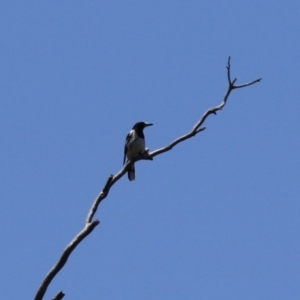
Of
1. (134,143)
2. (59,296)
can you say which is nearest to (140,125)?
(134,143)

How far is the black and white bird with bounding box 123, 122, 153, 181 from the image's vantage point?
1328 centimetres

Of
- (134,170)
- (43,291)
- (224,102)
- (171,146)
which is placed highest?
(134,170)

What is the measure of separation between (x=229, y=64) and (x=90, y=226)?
330 centimetres

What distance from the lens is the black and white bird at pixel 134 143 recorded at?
13283 millimetres

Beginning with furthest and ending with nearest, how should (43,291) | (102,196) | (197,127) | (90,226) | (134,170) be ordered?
(134,170) < (197,127) < (102,196) < (90,226) < (43,291)

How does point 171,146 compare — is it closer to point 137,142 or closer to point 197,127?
point 197,127

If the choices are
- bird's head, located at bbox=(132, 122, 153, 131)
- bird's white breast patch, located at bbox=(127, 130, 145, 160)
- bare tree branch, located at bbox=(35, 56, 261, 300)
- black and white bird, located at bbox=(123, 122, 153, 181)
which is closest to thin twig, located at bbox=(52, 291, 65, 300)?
bare tree branch, located at bbox=(35, 56, 261, 300)

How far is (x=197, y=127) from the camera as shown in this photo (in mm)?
8312

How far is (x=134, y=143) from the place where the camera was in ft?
44.4

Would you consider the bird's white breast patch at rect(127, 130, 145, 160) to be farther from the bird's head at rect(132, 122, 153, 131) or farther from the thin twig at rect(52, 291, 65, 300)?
the thin twig at rect(52, 291, 65, 300)

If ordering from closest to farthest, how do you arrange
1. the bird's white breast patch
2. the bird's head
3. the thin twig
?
the thin twig < the bird's white breast patch < the bird's head

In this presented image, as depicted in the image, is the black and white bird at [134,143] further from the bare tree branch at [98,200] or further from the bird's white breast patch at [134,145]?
the bare tree branch at [98,200]

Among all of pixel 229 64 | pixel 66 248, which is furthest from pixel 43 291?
pixel 229 64

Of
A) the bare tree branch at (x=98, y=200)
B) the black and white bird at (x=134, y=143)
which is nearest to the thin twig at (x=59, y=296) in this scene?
the bare tree branch at (x=98, y=200)
